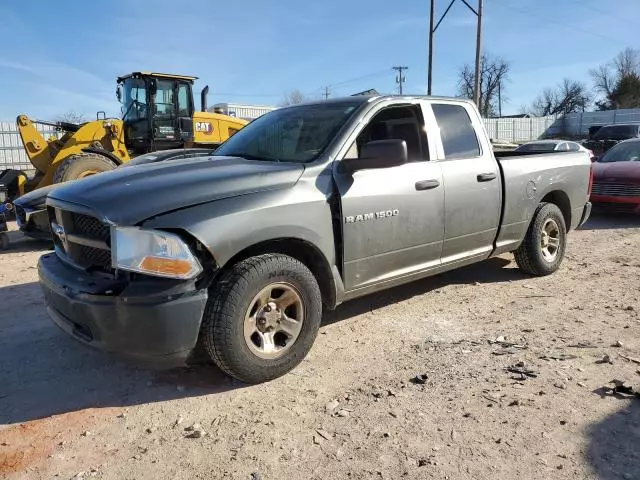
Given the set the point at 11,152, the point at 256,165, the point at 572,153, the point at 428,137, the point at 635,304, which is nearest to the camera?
the point at 256,165

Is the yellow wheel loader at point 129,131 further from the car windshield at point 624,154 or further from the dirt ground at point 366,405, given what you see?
the car windshield at point 624,154

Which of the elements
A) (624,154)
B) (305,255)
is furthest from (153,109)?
(624,154)

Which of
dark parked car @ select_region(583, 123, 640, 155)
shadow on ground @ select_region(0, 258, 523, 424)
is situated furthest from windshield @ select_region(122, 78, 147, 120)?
dark parked car @ select_region(583, 123, 640, 155)

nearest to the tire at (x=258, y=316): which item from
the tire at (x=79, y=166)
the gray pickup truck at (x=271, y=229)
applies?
the gray pickup truck at (x=271, y=229)

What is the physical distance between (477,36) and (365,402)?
70.5 ft

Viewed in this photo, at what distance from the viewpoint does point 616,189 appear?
9773 mm

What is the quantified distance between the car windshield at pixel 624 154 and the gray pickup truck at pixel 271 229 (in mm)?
7181

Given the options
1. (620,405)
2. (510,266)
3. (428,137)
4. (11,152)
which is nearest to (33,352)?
(428,137)

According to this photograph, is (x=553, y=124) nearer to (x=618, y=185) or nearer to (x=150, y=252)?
(x=618, y=185)

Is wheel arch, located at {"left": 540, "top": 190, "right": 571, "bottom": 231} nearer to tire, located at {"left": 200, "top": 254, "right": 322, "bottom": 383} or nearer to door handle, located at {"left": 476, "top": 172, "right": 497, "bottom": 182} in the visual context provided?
door handle, located at {"left": 476, "top": 172, "right": 497, "bottom": 182}

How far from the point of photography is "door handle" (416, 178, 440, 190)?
430 cm

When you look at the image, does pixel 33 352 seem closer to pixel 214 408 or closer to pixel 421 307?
pixel 214 408

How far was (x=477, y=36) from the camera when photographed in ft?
71.1

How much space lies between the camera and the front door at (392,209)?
387 cm
